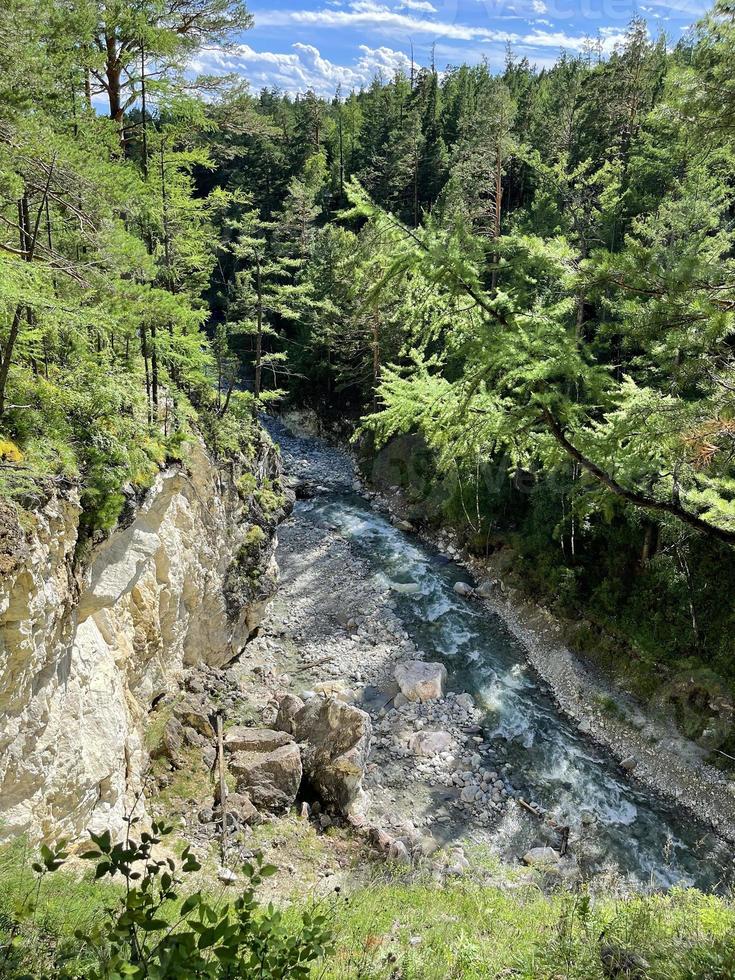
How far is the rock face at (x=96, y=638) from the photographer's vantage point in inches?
259

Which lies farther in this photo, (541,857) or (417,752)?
(417,752)

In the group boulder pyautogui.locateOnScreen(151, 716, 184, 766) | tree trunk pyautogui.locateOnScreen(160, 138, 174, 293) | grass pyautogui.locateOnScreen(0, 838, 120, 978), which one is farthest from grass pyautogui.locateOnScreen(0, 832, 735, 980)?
tree trunk pyautogui.locateOnScreen(160, 138, 174, 293)

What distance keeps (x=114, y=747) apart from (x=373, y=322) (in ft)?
73.0

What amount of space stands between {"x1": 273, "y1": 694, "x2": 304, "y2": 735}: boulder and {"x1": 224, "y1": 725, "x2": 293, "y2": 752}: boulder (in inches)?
25.3

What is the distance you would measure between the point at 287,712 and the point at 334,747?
1447 mm

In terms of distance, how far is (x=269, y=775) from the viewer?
446 inches

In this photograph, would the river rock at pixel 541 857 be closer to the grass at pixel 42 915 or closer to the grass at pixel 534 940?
the grass at pixel 534 940

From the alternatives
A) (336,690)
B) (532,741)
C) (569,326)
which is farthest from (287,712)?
(569,326)

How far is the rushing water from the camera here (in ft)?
37.2

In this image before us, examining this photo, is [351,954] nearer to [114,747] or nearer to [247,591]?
[114,747]

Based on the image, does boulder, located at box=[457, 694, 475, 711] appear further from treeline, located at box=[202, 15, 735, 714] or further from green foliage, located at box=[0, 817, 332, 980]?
green foliage, located at box=[0, 817, 332, 980]

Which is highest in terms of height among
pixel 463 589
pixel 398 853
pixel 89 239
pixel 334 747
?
pixel 89 239

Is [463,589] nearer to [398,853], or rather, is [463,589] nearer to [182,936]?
A: [398,853]

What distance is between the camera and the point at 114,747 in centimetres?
866
